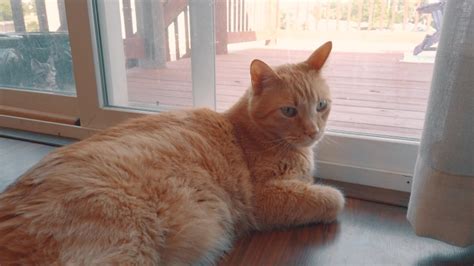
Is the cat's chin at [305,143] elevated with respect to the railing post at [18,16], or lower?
lower

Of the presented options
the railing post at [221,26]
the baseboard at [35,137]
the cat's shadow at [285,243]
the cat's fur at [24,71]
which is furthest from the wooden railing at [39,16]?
the cat's shadow at [285,243]

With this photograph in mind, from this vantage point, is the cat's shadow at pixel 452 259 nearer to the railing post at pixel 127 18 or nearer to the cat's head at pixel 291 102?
the cat's head at pixel 291 102

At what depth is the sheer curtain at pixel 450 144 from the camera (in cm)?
69

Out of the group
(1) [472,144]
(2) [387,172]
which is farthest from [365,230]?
(1) [472,144]

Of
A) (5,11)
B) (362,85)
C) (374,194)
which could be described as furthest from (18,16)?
(374,194)

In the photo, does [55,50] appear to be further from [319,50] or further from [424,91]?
[424,91]

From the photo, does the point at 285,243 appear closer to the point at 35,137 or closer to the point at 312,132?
the point at 312,132

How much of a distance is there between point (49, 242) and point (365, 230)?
0.77 metres

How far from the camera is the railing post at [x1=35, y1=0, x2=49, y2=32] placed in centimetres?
160

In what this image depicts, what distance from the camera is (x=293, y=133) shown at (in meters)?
1.02

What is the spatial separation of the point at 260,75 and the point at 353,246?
0.51 metres

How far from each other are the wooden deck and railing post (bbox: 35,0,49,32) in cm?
61

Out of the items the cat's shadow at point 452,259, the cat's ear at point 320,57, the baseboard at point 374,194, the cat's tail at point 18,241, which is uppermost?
the cat's ear at point 320,57

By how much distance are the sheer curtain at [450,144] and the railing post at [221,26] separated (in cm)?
77
